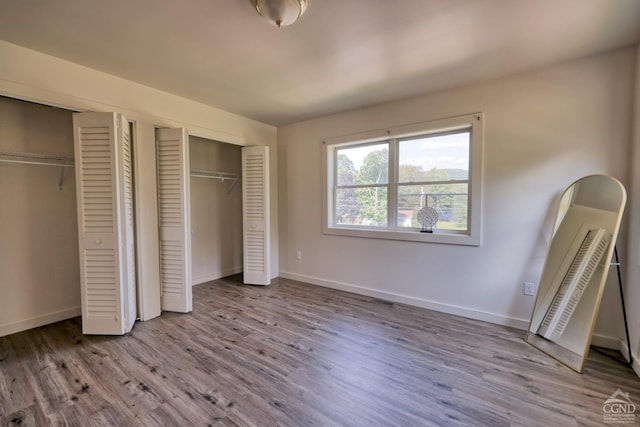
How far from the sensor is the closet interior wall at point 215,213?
4.05 m

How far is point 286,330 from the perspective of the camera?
8.53 ft

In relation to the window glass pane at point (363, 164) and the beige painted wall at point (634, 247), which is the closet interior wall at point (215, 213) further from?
the beige painted wall at point (634, 247)

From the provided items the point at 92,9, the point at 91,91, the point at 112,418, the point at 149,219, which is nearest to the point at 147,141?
the point at 91,91

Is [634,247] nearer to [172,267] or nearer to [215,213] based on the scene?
[172,267]

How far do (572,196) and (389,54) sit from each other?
205 centimetres

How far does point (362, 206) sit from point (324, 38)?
2.21 m

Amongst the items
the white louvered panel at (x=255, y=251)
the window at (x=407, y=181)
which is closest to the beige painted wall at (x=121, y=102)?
the white louvered panel at (x=255, y=251)

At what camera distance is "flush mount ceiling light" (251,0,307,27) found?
1557mm

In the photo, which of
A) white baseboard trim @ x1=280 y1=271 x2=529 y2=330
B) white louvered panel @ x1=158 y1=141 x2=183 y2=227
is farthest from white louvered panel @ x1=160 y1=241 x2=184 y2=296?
white baseboard trim @ x1=280 y1=271 x2=529 y2=330

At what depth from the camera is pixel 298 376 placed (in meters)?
1.92

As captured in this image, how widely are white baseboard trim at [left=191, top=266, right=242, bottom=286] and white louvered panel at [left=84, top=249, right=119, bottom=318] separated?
1.47m

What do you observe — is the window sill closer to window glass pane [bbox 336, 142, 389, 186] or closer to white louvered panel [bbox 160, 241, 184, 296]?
→ window glass pane [bbox 336, 142, 389, 186]

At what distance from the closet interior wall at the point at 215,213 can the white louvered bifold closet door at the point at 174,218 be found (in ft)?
3.15

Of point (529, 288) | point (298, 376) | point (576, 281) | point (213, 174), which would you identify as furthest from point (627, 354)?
point (213, 174)
